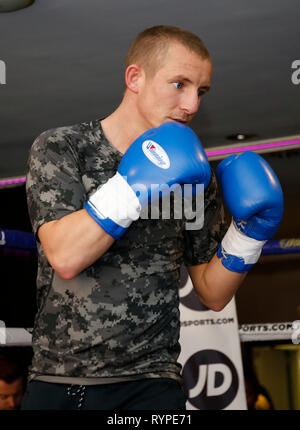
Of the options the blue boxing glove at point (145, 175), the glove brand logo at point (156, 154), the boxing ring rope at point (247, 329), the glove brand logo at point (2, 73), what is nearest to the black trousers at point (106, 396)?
the blue boxing glove at point (145, 175)

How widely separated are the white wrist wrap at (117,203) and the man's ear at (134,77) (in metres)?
0.28

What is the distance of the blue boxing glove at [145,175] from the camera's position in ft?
3.44

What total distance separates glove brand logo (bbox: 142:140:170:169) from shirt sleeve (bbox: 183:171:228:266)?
28 centimetres

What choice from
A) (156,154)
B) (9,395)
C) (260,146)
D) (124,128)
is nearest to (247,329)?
(9,395)

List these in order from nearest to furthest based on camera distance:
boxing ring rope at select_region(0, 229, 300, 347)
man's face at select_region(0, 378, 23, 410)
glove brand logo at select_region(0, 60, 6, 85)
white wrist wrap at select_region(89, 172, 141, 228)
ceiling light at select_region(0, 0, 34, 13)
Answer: white wrist wrap at select_region(89, 172, 141, 228) → boxing ring rope at select_region(0, 229, 300, 347) → ceiling light at select_region(0, 0, 34, 13) → man's face at select_region(0, 378, 23, 410) → glove brand logo at select_region(0, 60, 6, 85)

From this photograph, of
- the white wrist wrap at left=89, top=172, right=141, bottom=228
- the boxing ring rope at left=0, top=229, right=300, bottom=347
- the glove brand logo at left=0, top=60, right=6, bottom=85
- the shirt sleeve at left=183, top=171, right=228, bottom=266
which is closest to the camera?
the white wrist wrap at left=89, top=172, right=141, bottom=228

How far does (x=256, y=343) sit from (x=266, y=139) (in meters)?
2.67

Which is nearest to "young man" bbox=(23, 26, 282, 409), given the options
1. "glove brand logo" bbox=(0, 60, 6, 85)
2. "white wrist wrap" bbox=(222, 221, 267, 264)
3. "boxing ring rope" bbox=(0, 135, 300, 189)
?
"white wrist wrap" bbox=(222, 221, 267, 264)

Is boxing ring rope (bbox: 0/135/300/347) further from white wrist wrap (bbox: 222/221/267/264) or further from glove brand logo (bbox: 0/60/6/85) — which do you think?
white wrist wrap (bbox: 222/221/267/264)

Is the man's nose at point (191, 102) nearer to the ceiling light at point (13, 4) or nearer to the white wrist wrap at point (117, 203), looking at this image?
the white wrist wrap at point (117, 203)

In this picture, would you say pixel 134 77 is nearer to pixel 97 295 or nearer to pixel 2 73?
pixel 97 295

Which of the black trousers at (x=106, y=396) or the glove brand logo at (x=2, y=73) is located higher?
the glove brand logo at (x=2, y=73)

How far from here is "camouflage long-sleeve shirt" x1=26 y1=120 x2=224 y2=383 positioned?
1.11m

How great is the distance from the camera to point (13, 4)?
2.39 meters
